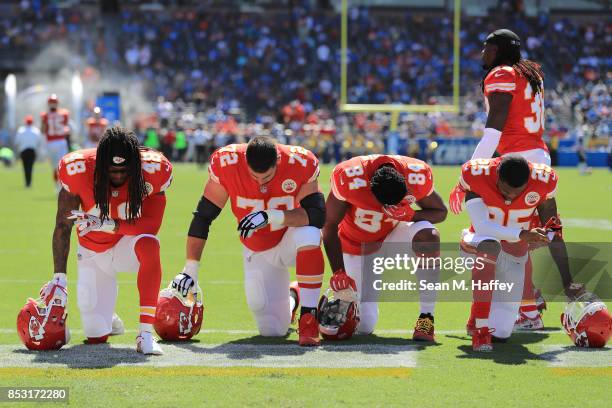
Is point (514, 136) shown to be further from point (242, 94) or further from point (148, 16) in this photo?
point (148, 16)

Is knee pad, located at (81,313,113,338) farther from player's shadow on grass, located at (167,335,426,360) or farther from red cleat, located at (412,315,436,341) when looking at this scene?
red cleat, located at (412,315,436,341)

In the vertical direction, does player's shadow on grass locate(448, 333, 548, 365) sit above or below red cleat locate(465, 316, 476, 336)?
below

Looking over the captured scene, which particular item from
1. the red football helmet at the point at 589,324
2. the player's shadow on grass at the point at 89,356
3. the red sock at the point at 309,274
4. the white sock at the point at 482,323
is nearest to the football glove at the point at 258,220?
the red sock at the point at 309,274

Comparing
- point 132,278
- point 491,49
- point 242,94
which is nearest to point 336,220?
point 491,49

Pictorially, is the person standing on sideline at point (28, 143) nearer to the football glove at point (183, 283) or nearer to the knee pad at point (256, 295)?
the knee pad at point (256, 295)

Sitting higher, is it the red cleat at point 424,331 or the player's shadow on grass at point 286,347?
the red cleat at point 424,331

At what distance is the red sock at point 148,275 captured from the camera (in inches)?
219

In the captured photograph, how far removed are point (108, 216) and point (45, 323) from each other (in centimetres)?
66

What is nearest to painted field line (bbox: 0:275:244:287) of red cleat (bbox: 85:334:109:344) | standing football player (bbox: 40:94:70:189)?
red cleat (bbox: 85:334:109:344)

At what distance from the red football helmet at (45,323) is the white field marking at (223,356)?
0.18 feet

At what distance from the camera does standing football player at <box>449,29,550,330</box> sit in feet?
22.5

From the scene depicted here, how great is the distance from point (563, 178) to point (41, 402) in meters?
19.7

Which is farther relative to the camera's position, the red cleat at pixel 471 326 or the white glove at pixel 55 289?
the red cleat at pixel 471 326

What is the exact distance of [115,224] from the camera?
5789mm
